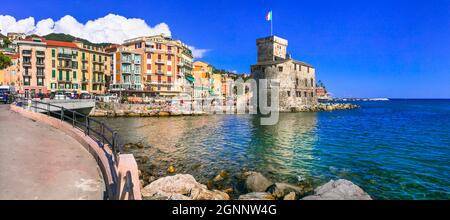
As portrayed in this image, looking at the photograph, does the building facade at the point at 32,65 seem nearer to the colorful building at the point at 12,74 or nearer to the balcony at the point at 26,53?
the balcony at the point at 26,53

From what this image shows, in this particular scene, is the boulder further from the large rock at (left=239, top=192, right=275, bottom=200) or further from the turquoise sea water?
the turquoise sea water

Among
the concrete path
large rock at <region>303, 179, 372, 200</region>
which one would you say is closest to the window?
the concrete path

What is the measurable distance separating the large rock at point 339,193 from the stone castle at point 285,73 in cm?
5840

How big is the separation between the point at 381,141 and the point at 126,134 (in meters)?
26.8

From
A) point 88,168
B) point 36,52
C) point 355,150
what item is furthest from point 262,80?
point 88,168

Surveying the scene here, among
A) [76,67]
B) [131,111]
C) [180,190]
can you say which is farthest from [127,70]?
[180,190]

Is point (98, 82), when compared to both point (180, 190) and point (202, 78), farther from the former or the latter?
point (180, 190)

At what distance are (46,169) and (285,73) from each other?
2547 inches

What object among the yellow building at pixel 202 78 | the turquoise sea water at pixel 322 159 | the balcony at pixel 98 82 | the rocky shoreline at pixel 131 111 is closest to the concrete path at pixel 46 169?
the turquoise sea water at pixel 322 159

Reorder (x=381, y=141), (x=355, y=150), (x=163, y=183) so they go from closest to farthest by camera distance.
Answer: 1. (x=163, y=183)
2. (x=355, y=150)
3. (x=381, y=141)

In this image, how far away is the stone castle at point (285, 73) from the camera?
222ft

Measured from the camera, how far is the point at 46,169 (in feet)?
24.1
